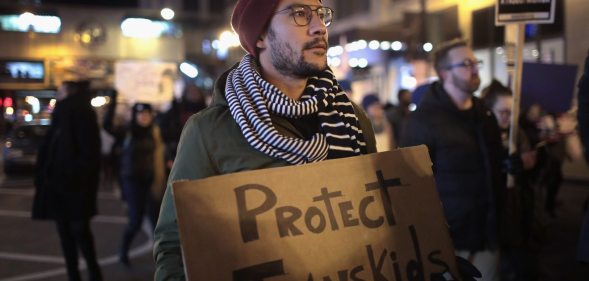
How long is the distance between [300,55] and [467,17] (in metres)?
14.9

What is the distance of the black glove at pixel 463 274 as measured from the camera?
1.78m

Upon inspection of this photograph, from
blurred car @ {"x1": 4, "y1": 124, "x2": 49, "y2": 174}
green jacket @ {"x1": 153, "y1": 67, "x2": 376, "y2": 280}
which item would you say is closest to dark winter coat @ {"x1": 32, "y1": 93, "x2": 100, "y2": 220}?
green jacket @ {"x1": 153, "y1": 67, "x2": 376, "y2": 280}

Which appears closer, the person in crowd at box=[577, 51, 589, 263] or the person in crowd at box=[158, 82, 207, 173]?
the person in crowd at box=[577, 51, 589, 263]

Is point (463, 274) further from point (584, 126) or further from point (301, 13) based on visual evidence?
point (584, 126)

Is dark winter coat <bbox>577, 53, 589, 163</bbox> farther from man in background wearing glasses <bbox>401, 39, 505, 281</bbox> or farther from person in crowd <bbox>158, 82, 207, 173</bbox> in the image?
person in crowd <bbox>158, 82, 207, 173</bbox>

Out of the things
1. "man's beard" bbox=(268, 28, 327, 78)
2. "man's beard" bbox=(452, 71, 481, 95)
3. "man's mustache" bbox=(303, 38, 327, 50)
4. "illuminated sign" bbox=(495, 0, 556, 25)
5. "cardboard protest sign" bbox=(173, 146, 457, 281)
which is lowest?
"cardboard protest sign" bbox=(173, 146, 457, 281)

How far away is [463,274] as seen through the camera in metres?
1.87

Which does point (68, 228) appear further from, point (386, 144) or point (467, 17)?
point (467, 17)

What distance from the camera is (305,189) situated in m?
1.77

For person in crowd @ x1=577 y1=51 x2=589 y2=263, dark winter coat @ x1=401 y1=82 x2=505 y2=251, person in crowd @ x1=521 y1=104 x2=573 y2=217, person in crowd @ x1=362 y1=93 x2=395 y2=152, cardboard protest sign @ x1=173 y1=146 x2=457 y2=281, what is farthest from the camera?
person in crowd @ x1=362 y1=93 x2=395 y2=152

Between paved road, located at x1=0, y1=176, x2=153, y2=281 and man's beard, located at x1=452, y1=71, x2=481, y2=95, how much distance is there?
390cm

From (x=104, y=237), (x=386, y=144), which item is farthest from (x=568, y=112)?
(x=104, y=237)

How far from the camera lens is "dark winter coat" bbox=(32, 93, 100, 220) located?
17.7ft

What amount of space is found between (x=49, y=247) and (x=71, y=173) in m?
3.02
